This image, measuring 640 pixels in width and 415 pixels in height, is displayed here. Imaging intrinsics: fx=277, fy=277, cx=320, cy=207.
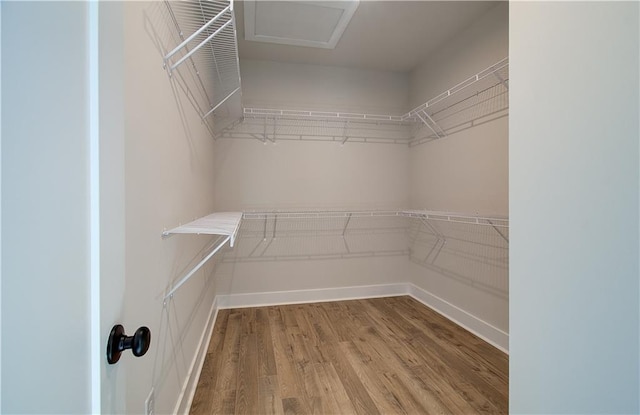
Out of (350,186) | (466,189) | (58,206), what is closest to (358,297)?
(350,186)

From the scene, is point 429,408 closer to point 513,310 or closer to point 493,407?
point 493,407

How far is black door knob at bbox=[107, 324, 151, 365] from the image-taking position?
0.44 meters

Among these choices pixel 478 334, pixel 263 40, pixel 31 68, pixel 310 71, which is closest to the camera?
pixel 31 68

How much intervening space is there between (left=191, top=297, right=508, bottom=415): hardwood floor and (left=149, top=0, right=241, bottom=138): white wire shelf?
166 centimetres

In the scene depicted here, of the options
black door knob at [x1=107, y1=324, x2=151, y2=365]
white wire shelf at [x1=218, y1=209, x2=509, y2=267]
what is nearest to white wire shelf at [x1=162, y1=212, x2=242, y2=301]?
black door knob at [x1=107, y1=324, x2=151, y2=365]

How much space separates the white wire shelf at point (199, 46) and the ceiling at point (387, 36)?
1.97 feet

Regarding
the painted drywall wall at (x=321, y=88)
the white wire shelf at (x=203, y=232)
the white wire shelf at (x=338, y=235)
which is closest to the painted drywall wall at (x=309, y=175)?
the white wire shelf at (x=338, y=235)

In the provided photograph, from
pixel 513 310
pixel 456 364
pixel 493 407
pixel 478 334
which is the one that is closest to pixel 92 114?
pixel 513 310

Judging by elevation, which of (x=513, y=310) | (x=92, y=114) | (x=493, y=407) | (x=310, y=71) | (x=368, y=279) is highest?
(x=310, y=71)

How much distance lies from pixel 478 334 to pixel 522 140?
6.18ft

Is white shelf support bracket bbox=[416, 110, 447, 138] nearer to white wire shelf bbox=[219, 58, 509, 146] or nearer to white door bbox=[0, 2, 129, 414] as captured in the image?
white wire shelf bbox=[219, 58, 509, 146]

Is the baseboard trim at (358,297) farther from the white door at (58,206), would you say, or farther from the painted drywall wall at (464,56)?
the white door at (58,206)

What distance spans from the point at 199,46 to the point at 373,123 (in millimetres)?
2292

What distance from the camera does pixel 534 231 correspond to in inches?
35.2
